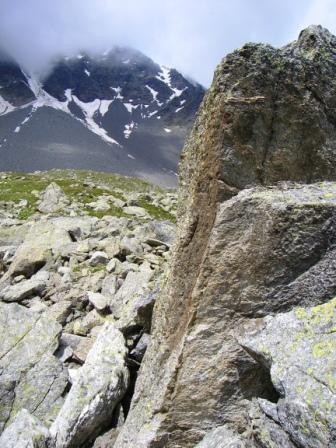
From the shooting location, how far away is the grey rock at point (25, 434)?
33.4 ft

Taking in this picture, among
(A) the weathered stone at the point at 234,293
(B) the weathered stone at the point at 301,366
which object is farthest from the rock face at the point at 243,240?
(B) the weathered stone at the point at 301,366

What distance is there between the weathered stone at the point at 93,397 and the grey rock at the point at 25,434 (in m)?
0.30

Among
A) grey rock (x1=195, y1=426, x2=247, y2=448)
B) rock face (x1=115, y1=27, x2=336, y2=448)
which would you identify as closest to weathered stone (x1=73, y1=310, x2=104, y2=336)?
rock face (x1=115, y1=27, x2=336, y2=448)

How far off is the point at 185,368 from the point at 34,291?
11.5 m

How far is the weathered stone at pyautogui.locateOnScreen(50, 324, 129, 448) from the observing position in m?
10.6

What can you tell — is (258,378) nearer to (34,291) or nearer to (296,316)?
(296,316)

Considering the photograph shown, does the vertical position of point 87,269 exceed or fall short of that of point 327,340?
it falls short

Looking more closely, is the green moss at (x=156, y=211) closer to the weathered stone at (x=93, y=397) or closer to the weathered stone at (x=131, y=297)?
the weathered stone at (x=131, y=297)

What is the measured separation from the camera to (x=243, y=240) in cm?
933

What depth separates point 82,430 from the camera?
35.1ft

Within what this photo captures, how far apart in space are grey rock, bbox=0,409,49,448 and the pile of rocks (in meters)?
0.02

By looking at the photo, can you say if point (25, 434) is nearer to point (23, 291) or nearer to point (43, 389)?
point (43, 389)

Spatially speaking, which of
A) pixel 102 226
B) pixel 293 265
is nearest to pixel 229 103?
pixel 293 265

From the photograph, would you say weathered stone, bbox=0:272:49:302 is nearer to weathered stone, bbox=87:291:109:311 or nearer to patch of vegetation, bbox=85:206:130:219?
weathered stone, bbox=87:291:109:311
